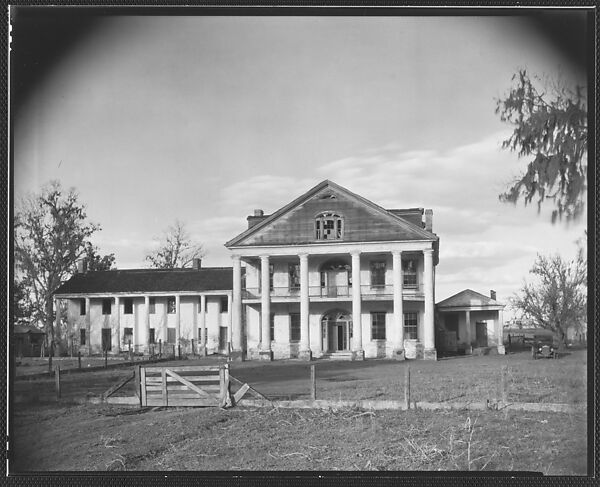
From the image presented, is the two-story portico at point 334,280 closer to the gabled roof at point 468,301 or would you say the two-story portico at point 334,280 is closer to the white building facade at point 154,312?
the white building facade at point 154,312

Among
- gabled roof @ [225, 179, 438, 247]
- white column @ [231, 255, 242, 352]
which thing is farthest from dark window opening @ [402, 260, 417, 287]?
white column @ [231, 255, 242, 352]

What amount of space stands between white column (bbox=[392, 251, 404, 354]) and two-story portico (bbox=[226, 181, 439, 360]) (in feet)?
0.11

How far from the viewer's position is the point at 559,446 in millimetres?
7812

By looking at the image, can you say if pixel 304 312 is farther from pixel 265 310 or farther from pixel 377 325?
pixel 377 325

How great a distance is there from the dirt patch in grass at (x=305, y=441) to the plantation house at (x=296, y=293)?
13.5m

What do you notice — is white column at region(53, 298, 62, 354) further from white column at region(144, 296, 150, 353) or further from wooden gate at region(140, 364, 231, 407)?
wooden gate at region(140, 364, 231, 407)

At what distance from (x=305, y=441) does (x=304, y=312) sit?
50.4ft

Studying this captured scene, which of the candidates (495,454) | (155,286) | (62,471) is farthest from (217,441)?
(155,286)

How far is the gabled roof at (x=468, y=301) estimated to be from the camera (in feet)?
88.6

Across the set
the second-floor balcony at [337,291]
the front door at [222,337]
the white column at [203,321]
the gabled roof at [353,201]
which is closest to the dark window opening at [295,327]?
the second-floor balcony at [337,291]

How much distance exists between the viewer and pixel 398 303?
23.9 meters

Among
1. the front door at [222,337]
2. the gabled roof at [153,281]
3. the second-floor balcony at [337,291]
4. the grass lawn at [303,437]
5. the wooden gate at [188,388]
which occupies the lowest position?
the front door at [222,337]

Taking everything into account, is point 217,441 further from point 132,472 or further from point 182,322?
point 182,322

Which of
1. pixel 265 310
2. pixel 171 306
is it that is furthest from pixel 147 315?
pixel 265 310
